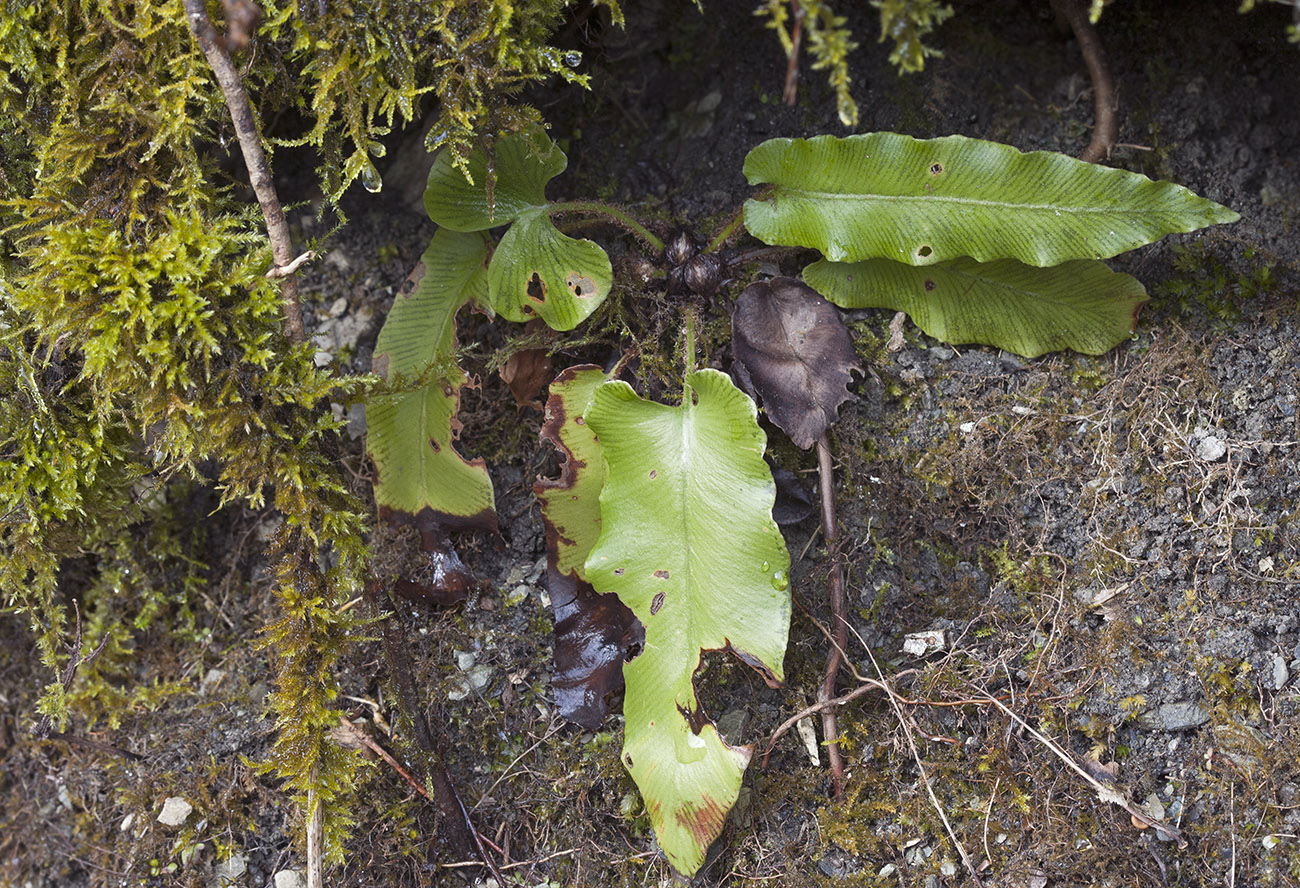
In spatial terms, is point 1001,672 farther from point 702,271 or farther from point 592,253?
point 592,253

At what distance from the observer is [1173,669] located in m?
1.34

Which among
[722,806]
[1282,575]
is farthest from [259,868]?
[1282,575]

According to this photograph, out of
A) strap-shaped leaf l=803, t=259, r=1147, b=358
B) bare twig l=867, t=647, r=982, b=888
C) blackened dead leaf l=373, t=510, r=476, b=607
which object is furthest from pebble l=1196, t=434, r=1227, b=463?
blackened dead leaf l=373, t=510, r=476, b=607

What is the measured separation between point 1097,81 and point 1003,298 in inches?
16.6

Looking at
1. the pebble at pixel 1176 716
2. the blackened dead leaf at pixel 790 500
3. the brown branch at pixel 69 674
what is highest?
the blackened dead leaf at pixel 790 500

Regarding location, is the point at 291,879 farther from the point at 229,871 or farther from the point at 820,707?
the point at 820,707

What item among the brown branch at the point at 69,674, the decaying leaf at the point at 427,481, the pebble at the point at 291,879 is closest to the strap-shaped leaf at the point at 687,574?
the decaying leaf at the point at 427,481

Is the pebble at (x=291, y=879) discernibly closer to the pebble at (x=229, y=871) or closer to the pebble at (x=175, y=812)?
the pebble at (x=229, y=871)

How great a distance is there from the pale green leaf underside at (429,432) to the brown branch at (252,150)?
0.71ft

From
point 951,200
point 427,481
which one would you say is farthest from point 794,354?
point 427,481

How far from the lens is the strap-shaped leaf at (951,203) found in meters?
1.32

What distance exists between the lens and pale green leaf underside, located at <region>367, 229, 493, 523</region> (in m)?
1.55

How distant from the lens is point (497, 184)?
1.52m

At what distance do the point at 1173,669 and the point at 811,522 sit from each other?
60cm
